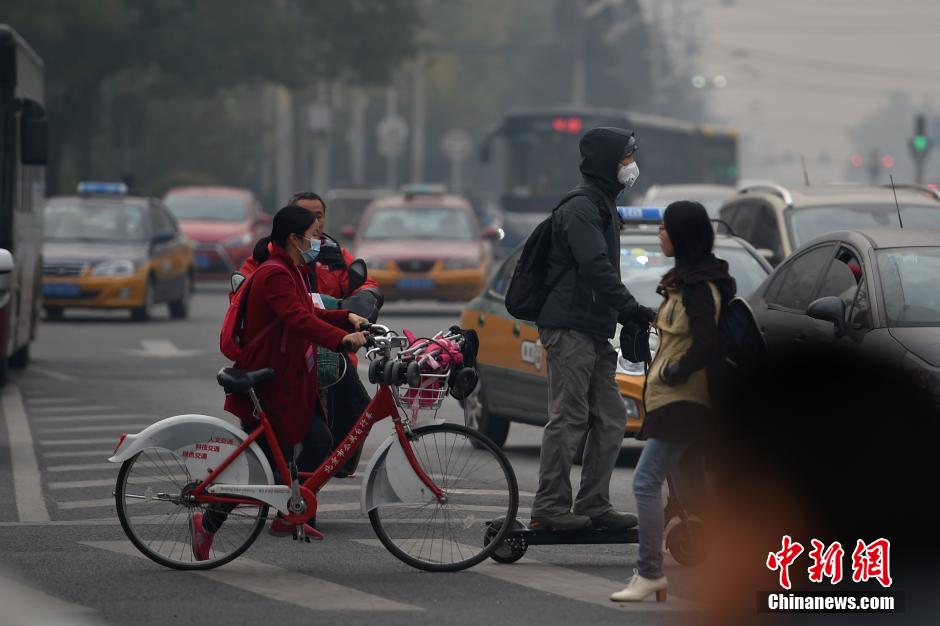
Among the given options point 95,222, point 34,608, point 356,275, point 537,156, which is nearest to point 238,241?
point 95,222

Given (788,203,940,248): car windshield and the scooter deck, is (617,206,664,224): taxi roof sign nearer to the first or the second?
(788,203,940,248): car windshield

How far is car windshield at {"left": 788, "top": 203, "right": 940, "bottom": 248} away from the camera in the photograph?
1496 centimetres

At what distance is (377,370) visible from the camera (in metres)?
8.61

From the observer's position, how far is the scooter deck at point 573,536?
8.77 m

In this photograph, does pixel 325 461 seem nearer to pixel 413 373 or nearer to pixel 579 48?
pixel 413 373

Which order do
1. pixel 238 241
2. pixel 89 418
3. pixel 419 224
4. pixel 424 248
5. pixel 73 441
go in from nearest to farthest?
pixel 73 441
pixel 89 418
pixel 424 248
pixel 419 224
pixel 238 241

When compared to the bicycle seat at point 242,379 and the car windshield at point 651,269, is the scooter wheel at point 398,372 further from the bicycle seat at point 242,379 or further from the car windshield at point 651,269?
the car windshield at point 651,269

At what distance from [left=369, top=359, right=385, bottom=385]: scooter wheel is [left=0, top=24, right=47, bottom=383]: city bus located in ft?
23.2

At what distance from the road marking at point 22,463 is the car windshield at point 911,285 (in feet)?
13.5

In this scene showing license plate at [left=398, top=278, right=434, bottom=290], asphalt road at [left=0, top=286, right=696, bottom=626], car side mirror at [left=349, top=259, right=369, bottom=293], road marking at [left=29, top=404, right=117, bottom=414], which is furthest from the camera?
license plate at [left=398, top=278, right=434, bottom=290]

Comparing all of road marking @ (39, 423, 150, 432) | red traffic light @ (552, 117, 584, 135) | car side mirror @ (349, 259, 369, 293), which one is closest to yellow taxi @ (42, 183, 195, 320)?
road marking @ (39, 423, 150, 432)

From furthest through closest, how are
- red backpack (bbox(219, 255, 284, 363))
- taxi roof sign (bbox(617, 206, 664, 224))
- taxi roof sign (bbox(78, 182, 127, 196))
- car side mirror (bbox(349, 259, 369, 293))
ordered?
taxi roof sign (bbox(78, 182, 127, 196))
taxi roof sign (bbox(617, 206, 664, 224))
car side mirror (bbox(349, 259, 369, 293))
red backpack (bbox(219, 255, 284, 363))

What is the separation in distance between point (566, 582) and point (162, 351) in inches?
549

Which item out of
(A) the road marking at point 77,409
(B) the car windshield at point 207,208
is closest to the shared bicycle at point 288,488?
(A) the road marking at point 77,409
